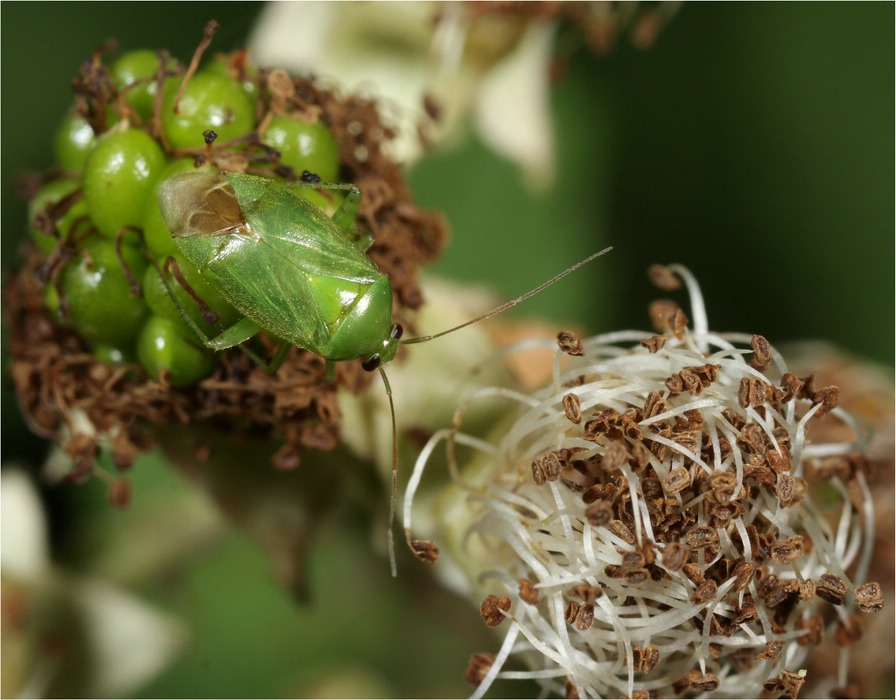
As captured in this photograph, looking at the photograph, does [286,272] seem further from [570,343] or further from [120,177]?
[570,343]

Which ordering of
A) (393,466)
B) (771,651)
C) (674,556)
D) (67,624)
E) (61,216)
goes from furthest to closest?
(67,624) → (393,466) → (61,216) → (771,651) → (674,556)

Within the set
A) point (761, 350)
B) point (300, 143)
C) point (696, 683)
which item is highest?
point (300, 143)

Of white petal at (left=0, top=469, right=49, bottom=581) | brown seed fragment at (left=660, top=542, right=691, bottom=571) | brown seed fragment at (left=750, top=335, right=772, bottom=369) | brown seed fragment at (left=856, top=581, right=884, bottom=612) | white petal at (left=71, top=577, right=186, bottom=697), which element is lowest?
white petal at (left=71, top=577, right=186, bottom=697)

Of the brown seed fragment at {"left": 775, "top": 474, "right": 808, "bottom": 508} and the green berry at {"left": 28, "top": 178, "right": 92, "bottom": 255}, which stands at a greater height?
the green berry at {"left": 28, "top": 178, "right": 92, "bottom": 255}

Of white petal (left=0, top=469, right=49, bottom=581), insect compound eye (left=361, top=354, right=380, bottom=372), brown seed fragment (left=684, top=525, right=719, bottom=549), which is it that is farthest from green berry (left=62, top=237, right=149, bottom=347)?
brown seed fragment (left=684, top=525, right=719, bottom=549)

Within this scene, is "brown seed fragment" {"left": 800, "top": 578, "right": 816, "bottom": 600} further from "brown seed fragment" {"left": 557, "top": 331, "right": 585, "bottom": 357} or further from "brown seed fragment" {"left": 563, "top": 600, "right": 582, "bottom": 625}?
"brown seed fragment" {"left": 557, "top": 331, "right": 585, "bottom": 357}

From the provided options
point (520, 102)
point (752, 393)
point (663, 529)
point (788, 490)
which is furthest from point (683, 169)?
point (663, 529)

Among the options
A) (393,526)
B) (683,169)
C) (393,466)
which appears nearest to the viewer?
(393,466)

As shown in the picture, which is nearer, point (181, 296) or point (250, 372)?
point (181, 296)

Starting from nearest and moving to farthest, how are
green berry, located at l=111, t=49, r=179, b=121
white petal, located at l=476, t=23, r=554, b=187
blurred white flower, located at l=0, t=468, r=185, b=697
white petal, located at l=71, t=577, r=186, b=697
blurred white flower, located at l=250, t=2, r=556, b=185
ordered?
green berry, located at l=111, t=49, r=179, b=121
blurred white flower, located at l=0, t=468, r=185, b=697
white petal, located at l=71, t=577, r=186, b=697
blurred white flower, located at l=250, t=2, r=556, b=185
white petal, located at l=476, t=23, r=554, b=187
